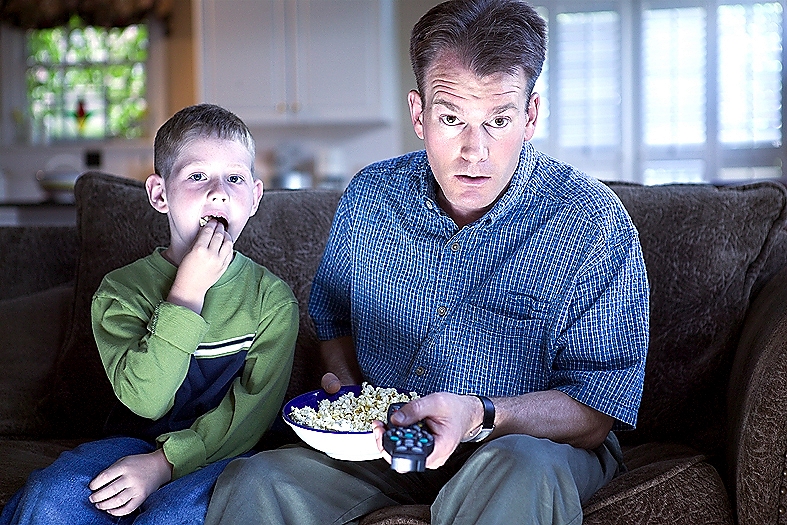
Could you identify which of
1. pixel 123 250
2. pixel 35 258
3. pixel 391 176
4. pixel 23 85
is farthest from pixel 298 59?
pixel 391 176

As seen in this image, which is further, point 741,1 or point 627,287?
point 741,1

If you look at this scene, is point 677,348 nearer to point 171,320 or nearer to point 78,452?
point 171,320

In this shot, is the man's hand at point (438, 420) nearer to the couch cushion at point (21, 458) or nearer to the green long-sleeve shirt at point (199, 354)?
the green long-sleeve shirt at point (199, 354)

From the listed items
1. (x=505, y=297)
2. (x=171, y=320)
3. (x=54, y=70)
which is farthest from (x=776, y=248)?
(x=54, y=70)

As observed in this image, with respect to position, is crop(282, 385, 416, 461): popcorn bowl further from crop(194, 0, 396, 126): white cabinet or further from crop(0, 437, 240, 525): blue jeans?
crop(194, 0, 396, 126): white cabinet

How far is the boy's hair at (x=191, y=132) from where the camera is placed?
1.45 meters

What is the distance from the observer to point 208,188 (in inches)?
55.9

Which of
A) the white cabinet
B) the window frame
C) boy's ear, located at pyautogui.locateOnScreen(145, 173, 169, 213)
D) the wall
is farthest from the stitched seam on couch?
the window frame

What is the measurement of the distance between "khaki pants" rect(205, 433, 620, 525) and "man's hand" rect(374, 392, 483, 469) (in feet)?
0.24

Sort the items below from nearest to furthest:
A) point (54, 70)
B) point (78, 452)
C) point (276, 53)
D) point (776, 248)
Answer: point (78, 452)
point (776, 248)
point (276, 53)
point (54, 70)

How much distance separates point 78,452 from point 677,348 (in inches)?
42.3

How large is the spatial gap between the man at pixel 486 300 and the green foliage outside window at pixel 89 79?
15.5ft

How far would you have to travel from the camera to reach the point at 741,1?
4.83m

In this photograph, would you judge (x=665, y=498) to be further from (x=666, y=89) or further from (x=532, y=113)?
(x=666, y=89)
